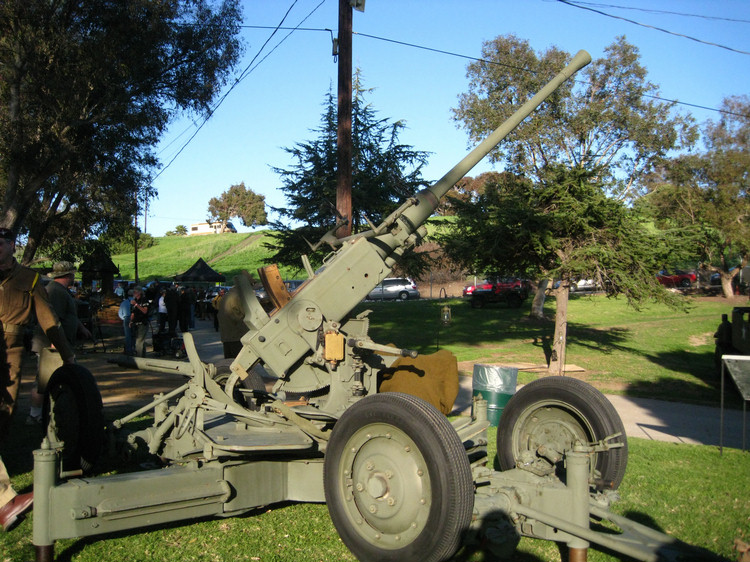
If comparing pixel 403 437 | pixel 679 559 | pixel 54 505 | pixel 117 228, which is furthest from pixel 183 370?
pixel 117 228

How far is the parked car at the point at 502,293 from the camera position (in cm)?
3534

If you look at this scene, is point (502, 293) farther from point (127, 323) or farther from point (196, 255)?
point (196, 255)

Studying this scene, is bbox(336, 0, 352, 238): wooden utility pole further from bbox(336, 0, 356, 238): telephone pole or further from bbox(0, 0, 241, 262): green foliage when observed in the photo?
bbox(0, 0, 241, 262): green foliage

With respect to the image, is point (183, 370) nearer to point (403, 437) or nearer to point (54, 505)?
point (54, 505)

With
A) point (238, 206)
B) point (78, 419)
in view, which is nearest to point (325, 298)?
point (78, 419)

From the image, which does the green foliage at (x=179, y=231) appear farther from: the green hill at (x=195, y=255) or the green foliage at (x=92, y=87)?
the green foliage at (x=92, y=87)

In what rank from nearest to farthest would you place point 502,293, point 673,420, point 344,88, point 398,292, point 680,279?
point 673,420
point 344,88
point 502,293
point 398,292
point 680,279

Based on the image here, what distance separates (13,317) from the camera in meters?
5.56

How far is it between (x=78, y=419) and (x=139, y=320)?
1121 centimetres

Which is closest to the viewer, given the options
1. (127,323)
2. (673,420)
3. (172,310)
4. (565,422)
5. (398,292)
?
(565,422)

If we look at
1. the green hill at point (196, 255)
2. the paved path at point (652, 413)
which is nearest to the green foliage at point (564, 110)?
the paved path at point (652, 413)

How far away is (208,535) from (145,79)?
16.7m

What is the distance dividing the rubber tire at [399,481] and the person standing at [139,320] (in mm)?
12236

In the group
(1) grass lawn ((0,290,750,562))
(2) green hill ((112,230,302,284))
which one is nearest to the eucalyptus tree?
(1) grass lawn ((0,290,750,562))
